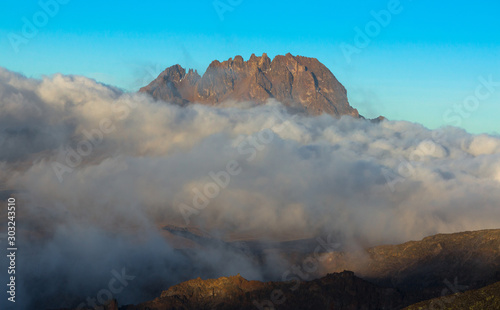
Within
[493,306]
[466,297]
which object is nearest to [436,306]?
[466,297]

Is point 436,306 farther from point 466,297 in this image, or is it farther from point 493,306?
point 493,306

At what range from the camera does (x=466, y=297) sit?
7495 inches

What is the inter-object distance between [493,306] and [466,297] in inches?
700

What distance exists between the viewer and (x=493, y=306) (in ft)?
567

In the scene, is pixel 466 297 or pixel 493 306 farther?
pixel 466 297

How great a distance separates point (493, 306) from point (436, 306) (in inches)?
969

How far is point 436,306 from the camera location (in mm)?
194250

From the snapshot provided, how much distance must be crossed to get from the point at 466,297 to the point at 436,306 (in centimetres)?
1058

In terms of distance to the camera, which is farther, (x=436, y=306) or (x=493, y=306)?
(x=436, y=306)
